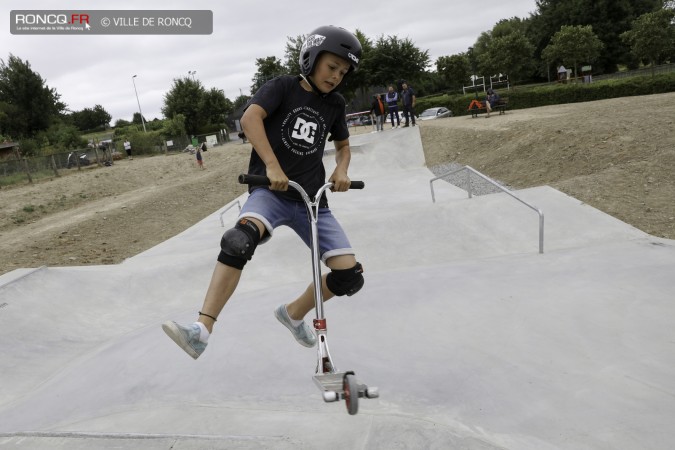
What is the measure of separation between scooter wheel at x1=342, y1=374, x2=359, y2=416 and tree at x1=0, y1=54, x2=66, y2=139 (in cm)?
7210

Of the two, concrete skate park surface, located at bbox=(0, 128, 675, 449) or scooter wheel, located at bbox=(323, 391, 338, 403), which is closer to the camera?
scooter wheel, located at bbox=(323, 391, 338, 403)

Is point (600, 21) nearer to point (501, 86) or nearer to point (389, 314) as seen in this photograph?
point (501, 86)

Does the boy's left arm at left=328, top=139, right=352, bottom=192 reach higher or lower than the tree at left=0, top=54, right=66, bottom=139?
lower

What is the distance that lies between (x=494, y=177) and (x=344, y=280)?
12595 millimetres

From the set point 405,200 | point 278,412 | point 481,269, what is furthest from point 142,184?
point 278,412

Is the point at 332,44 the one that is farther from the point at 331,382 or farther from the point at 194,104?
the point at 194,104

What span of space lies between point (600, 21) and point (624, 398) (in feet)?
228

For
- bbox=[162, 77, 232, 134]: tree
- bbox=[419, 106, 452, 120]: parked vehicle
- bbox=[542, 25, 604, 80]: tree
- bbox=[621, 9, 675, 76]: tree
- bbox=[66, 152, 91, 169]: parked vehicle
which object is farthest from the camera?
bbox=[162, 77, 232, 134]: tree

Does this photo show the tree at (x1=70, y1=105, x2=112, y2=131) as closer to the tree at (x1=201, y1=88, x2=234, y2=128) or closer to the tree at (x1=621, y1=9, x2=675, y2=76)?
the tree at (x1=201, y1=88, x2=234, y2=128)

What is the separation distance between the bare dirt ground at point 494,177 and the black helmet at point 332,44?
278 inches

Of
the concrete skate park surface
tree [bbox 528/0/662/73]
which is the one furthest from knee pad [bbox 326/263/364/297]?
tree [bbox 528/0/662/73]

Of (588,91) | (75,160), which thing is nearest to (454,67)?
(588,91)

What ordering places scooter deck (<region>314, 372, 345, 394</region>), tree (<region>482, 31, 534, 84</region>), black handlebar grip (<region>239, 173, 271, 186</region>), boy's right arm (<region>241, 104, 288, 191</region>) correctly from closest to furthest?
scooter deck (<region>314, 372, 345, 394</region>)
black handlebar grip (<region>239, 173, 271, 186</region>)
boy's right arm (<region>241, 104, 288, 191</region>)
tree (<region>482, 31, 534, 84</region>)

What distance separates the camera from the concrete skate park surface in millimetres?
3242
